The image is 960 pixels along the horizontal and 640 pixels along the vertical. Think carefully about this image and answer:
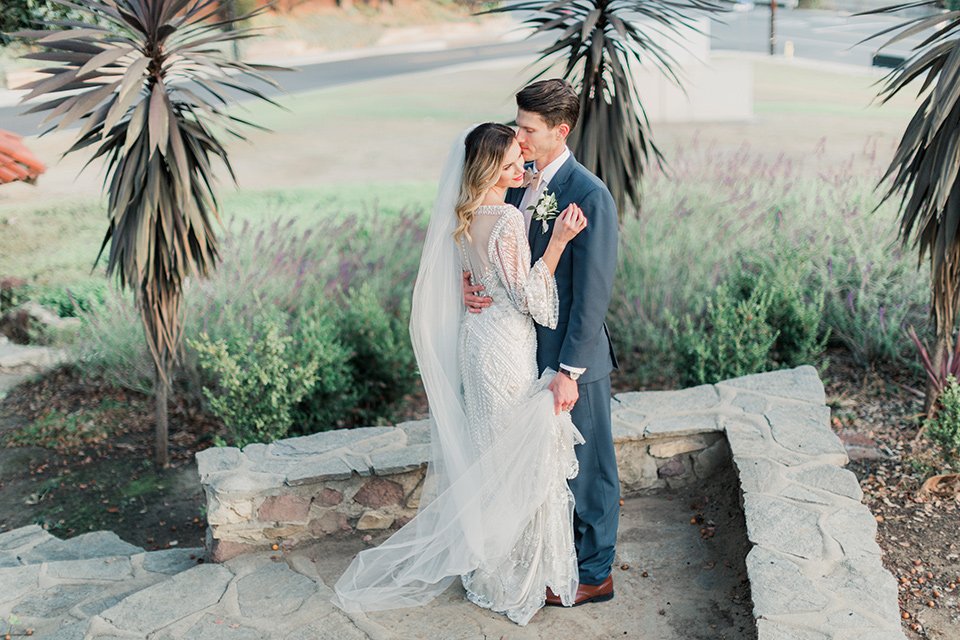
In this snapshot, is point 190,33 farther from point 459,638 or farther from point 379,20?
point 379,20

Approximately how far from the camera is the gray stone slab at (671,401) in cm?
434

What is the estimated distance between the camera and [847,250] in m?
5.83

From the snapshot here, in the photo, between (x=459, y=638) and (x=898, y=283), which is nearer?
(x=459, y=638)

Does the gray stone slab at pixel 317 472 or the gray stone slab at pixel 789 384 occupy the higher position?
the gray stone slab at pixel 789 384

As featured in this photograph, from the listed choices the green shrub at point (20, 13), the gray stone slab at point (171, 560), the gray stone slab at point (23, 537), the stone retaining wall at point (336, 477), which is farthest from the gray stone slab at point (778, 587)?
the green shrub at point (20, 13)

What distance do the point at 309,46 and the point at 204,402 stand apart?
25064mm

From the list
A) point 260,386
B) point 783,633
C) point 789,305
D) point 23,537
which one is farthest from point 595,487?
point 23,537

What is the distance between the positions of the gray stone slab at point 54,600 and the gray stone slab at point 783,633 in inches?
111

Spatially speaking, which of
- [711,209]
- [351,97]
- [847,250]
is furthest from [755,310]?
[351,97]

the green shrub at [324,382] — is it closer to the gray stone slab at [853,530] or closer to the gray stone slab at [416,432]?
the gray stone slab at [416,432]

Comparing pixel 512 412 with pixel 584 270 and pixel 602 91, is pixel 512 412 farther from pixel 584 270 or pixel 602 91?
pixel 602 91

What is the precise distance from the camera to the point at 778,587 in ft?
9.95

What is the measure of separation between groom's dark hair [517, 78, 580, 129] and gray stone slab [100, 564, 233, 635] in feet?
7.83

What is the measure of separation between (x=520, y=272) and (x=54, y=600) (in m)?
2.50
